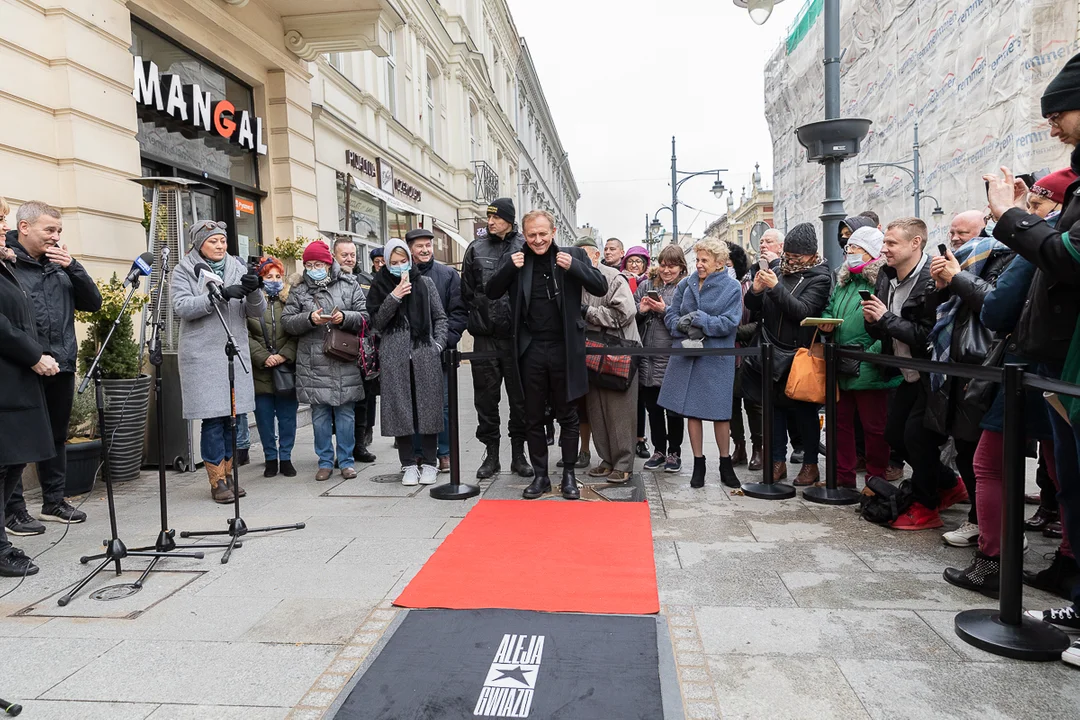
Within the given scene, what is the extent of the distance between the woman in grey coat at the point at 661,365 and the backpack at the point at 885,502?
1719mm

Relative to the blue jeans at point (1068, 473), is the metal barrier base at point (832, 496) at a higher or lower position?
lower

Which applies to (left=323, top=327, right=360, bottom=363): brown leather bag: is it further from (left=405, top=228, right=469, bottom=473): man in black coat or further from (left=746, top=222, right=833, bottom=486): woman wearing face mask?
(left=746, top=222, right=833, bottom=486): woman wearing face mask

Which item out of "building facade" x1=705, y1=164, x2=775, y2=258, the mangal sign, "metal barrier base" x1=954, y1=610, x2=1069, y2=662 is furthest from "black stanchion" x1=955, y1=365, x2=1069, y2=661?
"building facade" x1=705, y1=164, x2=775, y2=258

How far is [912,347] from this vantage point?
451 cm

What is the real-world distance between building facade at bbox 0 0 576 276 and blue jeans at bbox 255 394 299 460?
186 cm

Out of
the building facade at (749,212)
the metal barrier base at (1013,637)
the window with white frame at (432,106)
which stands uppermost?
the building facade at (749,212)

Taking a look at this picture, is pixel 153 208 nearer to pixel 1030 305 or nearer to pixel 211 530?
pixel 211 530

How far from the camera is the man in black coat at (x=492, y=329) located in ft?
18.9

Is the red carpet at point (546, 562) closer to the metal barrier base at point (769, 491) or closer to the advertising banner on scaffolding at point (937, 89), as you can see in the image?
the metal barrier base at point (769, 491)

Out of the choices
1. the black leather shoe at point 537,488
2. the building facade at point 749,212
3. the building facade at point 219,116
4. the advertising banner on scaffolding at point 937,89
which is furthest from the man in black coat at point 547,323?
the building facade at point 749,212

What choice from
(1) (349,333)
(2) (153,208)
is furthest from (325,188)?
(1) (349,333)

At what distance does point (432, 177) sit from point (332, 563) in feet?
52.4

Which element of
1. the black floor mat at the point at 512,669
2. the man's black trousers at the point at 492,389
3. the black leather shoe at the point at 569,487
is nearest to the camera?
the black floor mat at the point at 512,669

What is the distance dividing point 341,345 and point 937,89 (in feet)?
50.7
